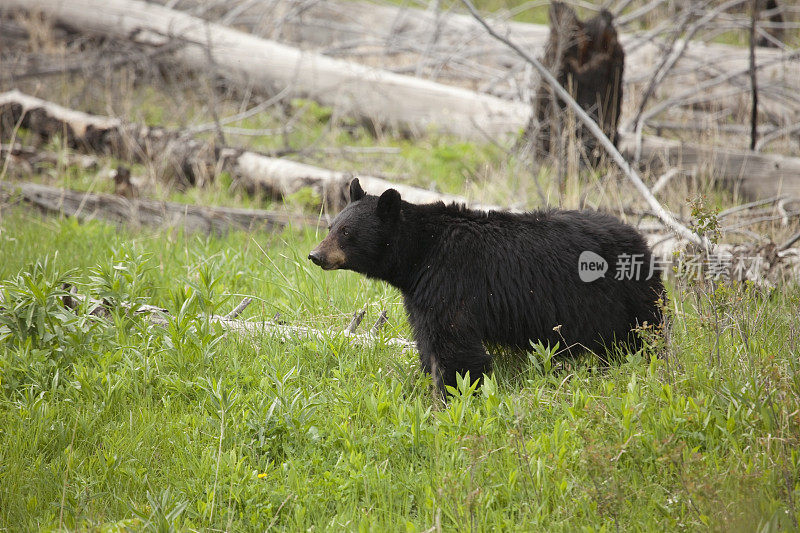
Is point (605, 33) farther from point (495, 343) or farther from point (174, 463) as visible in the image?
point (174, 463)

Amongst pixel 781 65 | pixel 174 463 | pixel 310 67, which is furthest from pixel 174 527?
pixel 781 65

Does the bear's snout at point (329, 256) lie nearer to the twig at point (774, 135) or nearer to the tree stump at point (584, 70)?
the tree stump at point (584, 70)

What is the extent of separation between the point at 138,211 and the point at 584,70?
495 cm

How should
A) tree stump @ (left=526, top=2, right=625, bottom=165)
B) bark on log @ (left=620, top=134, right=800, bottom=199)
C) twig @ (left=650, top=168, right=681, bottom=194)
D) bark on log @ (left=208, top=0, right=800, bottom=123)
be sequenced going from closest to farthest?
twig @ (left=650, top=168, right=681, bottom=194) → bark on log @ (left=620, top=134, right=800, bottom=199) → tree stump @ (left=526, top=2, right=625, bottom=165) → bark on log @ (left=208, top=0, right=800, bottom=123)

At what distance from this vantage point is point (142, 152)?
26.7 feet

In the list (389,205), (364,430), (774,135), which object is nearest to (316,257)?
(389,205)

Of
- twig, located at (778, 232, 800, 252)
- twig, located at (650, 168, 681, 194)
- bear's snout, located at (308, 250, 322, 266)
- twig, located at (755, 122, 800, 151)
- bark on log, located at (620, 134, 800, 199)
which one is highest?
twig, located at (755, 122, 800, 151)

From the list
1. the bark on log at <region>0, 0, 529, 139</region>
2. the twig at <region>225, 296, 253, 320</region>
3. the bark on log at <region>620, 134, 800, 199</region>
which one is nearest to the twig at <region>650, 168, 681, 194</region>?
the bark on log at <region>620, 134, 800, 199</region>

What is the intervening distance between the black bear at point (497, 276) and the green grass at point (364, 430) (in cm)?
21

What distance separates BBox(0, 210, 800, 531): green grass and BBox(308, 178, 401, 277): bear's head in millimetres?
472

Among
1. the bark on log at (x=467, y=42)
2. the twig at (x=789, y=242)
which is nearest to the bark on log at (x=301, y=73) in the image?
the bark on log at (x=467, y=42)

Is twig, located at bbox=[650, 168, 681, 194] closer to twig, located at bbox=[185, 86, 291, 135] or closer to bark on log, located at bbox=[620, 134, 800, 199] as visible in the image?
bark on log, located at bbox=[620, 134, 800, 199]

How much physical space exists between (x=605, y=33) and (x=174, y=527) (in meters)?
6.80

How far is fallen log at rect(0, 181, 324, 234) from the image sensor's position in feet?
21.4
